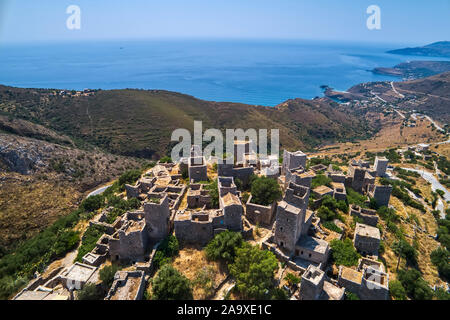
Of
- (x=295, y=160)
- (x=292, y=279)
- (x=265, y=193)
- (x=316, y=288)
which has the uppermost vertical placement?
(x=295, y=160)

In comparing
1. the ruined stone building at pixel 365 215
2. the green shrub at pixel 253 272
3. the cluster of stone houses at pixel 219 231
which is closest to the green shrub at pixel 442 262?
the ruined stone building at pixel 365 215

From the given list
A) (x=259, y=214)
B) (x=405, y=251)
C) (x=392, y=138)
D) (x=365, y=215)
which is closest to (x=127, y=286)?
(x=259, y=214)

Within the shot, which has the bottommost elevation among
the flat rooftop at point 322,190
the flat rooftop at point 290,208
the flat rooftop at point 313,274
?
the flat rooftop at point 313,274

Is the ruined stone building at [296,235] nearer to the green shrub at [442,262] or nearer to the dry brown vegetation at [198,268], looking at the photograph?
the dry brown vegetation at [198,268]

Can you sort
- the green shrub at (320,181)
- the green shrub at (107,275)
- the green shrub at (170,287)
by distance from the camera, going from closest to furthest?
the green shrub at (170,287), the green shrub at (107,275), the green shrub at (320,181)

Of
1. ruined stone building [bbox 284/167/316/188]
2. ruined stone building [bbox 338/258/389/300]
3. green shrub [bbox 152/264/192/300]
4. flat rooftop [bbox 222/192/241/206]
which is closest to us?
green shrub [bbox 152/264/192/300]

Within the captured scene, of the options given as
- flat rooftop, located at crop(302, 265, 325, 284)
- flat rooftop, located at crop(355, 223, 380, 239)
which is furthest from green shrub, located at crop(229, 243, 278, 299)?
flat rooftop, located at crop(355, 223, 380, 239)

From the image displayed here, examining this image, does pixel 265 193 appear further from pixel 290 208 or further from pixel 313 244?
pixel 313 244

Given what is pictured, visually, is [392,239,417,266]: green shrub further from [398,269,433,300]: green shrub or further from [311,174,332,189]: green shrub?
[311,174,332,189]: green shrub
